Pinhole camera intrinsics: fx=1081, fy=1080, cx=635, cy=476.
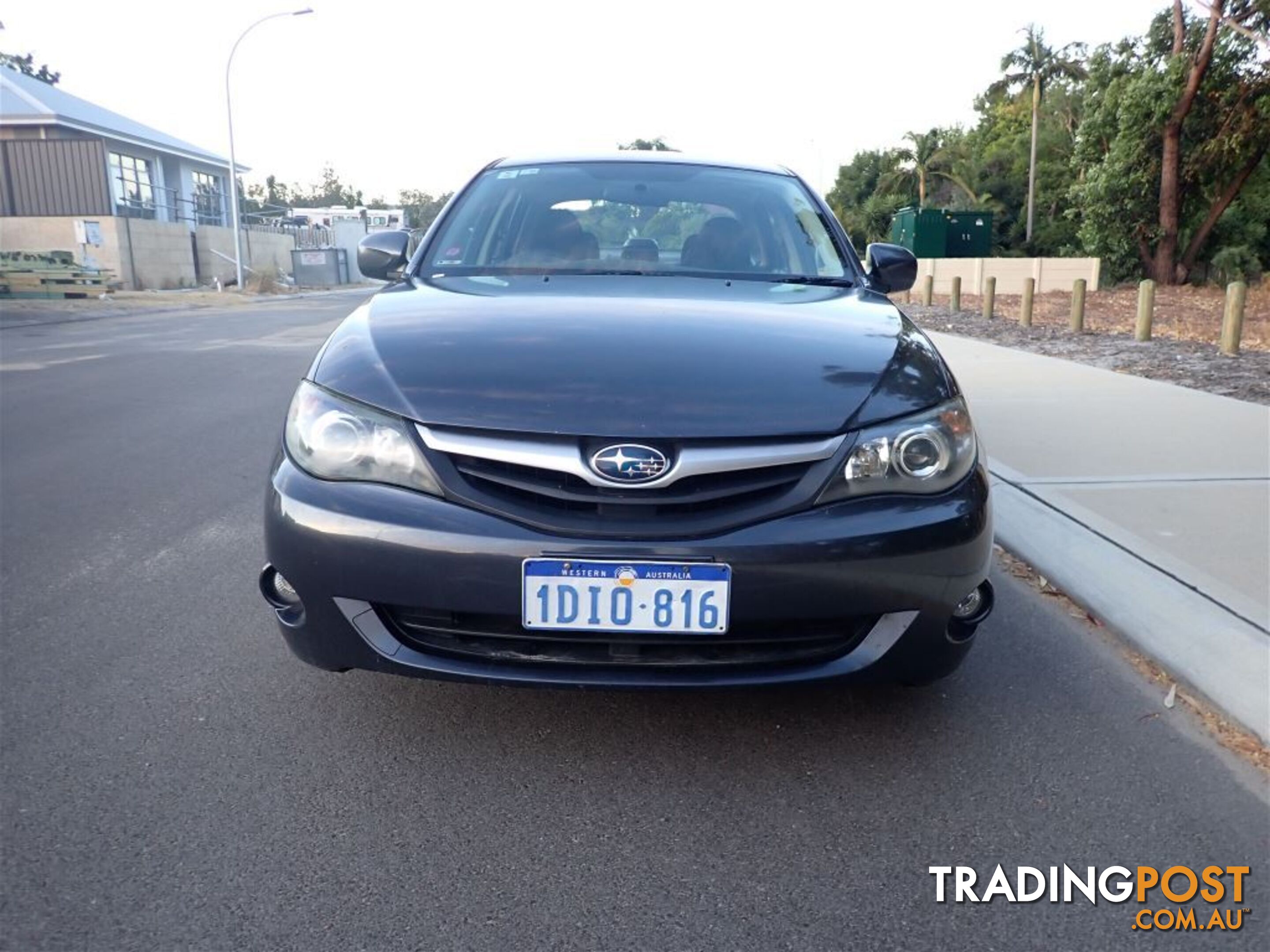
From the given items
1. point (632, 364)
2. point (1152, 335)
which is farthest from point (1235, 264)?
point (632, 364)

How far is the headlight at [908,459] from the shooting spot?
7.71 feet

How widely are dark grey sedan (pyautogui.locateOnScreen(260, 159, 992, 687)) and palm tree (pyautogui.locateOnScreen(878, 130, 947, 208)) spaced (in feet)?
180

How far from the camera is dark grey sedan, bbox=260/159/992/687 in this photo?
2234 millimetres

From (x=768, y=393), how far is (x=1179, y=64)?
94.3 feet

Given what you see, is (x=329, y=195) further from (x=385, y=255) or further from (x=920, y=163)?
(x=385, y=255)

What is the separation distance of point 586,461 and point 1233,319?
9.87m

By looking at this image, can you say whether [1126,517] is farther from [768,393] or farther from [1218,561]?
[768,393]

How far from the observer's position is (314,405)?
2535 mm

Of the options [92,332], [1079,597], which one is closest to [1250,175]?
[92,332]

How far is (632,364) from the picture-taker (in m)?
2.52

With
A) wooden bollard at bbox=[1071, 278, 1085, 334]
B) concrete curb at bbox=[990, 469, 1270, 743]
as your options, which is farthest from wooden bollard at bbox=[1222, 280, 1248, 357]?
concrete curb at bbox=[990, 469, 1270, 743]

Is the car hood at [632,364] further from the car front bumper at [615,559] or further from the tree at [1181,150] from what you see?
the tree at [1181,150]

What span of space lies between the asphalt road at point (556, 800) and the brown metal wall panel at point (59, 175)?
32.0 m

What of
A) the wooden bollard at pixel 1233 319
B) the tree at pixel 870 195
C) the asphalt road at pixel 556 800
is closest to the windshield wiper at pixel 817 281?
the asphalt road at pixel 556 800
